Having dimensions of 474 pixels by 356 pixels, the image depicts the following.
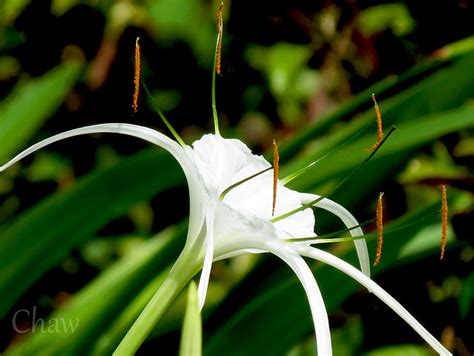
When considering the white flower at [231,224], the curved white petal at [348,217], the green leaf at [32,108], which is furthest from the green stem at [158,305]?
the green leaf at [32,108]

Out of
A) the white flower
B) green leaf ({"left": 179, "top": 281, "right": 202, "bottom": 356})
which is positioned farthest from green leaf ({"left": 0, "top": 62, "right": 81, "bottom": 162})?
green leaf ({"left": 179, "top": 281, "right": 202, "bottom": 356})

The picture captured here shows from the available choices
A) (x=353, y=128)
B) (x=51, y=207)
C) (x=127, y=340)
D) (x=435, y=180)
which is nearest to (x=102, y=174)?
(x=51, y=207)

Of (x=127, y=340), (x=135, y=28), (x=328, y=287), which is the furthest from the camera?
(x=135, y=28)

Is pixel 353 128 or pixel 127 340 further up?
pixel 353 128

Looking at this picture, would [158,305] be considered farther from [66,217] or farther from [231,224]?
[66,217]

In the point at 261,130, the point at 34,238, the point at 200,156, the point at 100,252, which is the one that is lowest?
the point at 200,156

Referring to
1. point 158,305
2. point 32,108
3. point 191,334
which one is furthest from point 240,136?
point 191,334

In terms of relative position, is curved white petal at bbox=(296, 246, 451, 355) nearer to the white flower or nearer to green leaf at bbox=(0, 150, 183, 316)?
the white flower

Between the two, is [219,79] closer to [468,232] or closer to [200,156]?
[468,232]
